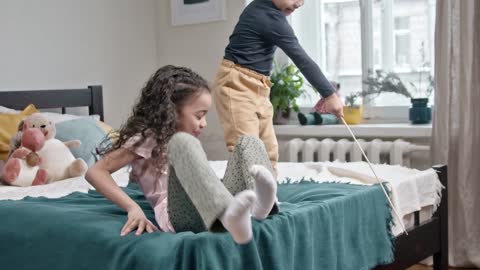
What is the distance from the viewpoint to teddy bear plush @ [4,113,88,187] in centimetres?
279

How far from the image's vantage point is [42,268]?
66.4 inches

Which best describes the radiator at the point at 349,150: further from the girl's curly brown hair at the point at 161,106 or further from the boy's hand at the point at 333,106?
the girl's curly brown hair at the point at 161,106

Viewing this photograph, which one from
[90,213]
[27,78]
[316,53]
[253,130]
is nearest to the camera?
[90,213]

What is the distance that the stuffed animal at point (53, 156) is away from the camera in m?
2.79

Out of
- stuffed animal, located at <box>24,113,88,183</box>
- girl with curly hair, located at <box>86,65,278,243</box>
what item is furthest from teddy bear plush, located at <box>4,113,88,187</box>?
girl with curly hair, located at <box>86,65,278,243</box>

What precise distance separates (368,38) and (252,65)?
4.59 feet

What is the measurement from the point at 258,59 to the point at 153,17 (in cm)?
190

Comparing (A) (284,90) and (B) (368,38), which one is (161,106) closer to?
(A) (284,90)

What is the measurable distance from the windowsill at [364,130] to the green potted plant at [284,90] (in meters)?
0.10

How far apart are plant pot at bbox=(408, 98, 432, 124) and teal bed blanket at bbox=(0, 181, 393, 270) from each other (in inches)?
51.9

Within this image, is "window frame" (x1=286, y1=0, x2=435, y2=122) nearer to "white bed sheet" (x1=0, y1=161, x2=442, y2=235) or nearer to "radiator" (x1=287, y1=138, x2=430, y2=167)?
"radiator" (x1=287, y1=138, x2=430, y2=167)

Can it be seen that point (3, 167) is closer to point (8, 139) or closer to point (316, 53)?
point (8, 139)

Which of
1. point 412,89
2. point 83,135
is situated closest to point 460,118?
point 412,89

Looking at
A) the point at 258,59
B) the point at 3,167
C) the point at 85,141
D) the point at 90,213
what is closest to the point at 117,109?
the point at 85,141
